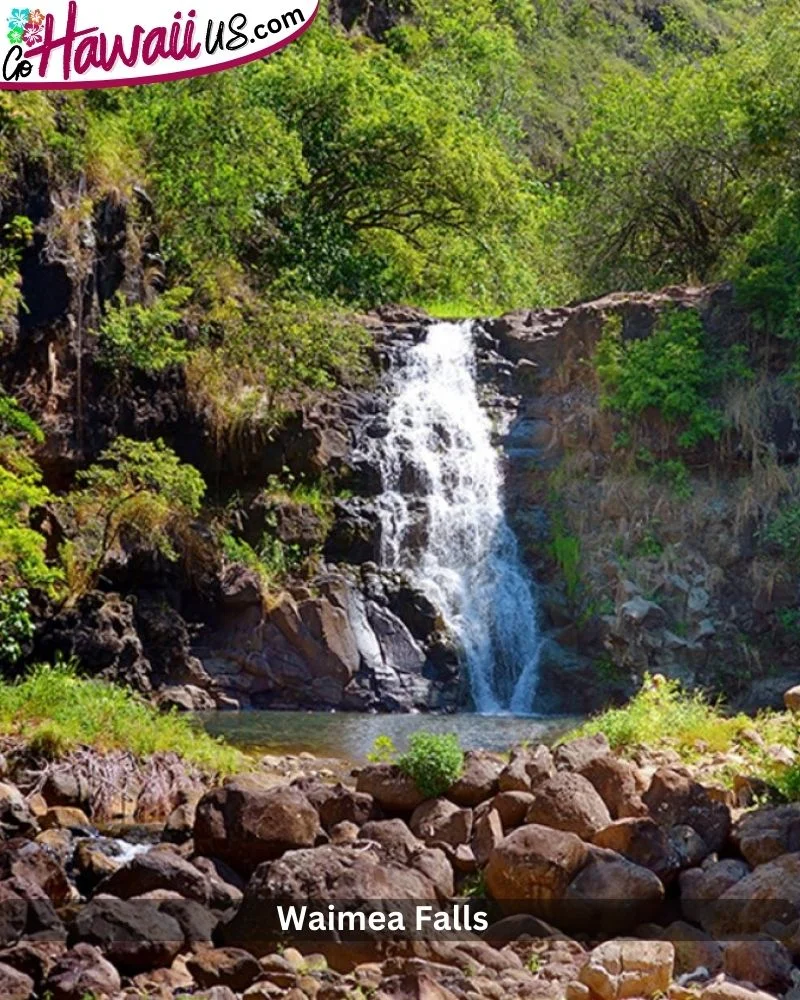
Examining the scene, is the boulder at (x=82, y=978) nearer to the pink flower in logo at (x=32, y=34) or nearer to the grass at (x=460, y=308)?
the pink flower in logo at (x=32, y=34)

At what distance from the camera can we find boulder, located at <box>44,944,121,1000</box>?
6.62 metres

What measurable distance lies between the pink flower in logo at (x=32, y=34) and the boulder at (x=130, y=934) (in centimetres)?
1143

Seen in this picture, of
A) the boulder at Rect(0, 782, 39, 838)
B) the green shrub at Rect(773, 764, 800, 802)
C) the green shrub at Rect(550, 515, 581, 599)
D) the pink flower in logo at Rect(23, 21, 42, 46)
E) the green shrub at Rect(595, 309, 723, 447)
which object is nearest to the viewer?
the green shrub at Rect(773, 764, 800, 802)

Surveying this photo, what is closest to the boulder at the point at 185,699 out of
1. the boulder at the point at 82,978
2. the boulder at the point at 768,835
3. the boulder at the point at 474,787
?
the boulder at the point at 474,787

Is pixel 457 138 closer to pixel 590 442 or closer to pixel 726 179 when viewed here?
pixel 726 179

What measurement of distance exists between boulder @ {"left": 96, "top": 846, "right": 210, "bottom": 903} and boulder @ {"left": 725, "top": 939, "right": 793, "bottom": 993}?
3.17 m

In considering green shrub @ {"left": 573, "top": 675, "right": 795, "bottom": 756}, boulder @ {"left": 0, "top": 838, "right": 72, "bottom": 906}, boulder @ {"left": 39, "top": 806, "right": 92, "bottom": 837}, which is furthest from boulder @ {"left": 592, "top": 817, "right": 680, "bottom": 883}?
boulder @ {"left": 39, "top": 806, "right": 92, "bottom": 837}

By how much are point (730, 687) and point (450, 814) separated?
1173cm

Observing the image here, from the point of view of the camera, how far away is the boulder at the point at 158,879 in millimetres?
8383

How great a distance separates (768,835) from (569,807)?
134 centimetres

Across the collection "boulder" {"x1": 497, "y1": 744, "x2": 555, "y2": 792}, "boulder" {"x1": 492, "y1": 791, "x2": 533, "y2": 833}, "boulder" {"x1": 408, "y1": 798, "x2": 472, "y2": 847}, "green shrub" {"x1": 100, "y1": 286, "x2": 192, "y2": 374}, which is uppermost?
"green shrub" {"x1": 100, "y1": 286, "x2": 192, "y2": 374}

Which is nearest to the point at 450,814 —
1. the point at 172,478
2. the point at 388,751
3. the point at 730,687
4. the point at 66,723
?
the point at 388,751

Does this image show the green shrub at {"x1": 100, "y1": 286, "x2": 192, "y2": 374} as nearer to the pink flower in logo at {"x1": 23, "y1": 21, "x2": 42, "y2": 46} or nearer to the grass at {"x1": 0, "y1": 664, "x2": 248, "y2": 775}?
the pink flower in logo at {"x1": 23, "y1": 21, "x2": 42, "y2": 46}

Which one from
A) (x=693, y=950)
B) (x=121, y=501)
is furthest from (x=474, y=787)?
(x=121, y=501)
